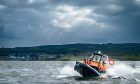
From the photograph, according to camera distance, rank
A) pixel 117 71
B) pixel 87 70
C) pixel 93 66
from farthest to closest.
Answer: pixel 117 71, pixel 93 66, pixel 87 70

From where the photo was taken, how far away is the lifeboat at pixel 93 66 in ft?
178

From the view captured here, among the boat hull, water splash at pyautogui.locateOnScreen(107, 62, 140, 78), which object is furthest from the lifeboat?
water splash at pyautogui.locateOnScreen(107, 62, 140, 78)

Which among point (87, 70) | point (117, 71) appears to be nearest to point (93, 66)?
point (87, 70)

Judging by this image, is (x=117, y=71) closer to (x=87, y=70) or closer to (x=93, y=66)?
(x=93, y=66)

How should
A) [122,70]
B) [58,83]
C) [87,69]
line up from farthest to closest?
[122,70] < [87,69] < [58,83]

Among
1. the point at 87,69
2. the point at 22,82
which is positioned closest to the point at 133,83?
the point at 87,69

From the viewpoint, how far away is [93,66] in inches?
2156

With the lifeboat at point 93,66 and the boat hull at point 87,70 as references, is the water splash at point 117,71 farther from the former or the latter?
the boat hull at point 87,70

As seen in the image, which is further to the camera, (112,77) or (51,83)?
(112,77)

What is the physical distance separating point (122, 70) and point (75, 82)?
20817 mm

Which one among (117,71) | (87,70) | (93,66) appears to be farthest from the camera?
(117,71)

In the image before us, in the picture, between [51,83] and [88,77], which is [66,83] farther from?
[88,77]

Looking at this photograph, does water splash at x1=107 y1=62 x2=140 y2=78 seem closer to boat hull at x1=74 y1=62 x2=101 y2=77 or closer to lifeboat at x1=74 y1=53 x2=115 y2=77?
lifeboat at x1=74 y1=53 x2=115 y2=77

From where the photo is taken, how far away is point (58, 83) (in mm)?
47406
